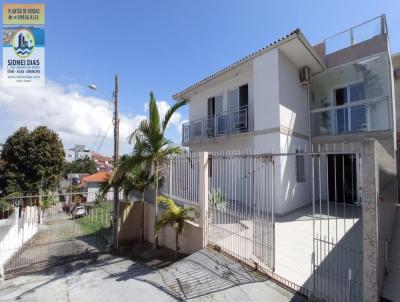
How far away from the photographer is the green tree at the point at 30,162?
18.7m

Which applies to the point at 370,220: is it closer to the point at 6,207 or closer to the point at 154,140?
the point at 154,140

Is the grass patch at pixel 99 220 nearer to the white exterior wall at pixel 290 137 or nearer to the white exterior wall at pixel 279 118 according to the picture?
the white exterior wall at pixel 279 118

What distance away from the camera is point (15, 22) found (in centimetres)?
878

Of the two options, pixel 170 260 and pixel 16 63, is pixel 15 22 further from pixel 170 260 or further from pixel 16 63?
pixel 170 260

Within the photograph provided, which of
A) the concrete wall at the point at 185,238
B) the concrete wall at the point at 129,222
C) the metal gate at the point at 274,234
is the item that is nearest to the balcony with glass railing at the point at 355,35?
the metal gate at the point at 274,234

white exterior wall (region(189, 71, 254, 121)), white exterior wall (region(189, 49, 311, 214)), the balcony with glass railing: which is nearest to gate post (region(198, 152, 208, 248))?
white exterior wall (region(189, 49, 311, 214))

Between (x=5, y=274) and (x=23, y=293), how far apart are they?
1.91 meters

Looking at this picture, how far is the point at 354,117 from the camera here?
10.4 metres

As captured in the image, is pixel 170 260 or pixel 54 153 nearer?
pixel 170 260

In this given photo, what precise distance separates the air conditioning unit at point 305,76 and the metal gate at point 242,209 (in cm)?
749

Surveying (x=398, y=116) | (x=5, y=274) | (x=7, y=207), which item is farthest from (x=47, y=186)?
(x=398, y=116)

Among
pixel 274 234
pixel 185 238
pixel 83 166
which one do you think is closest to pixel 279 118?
pixel 274 234

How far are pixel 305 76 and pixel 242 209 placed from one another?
8661 mm

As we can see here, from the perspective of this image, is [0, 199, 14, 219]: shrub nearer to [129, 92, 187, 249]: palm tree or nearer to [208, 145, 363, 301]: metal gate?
[129, 92, 187, 249]: palm tree
